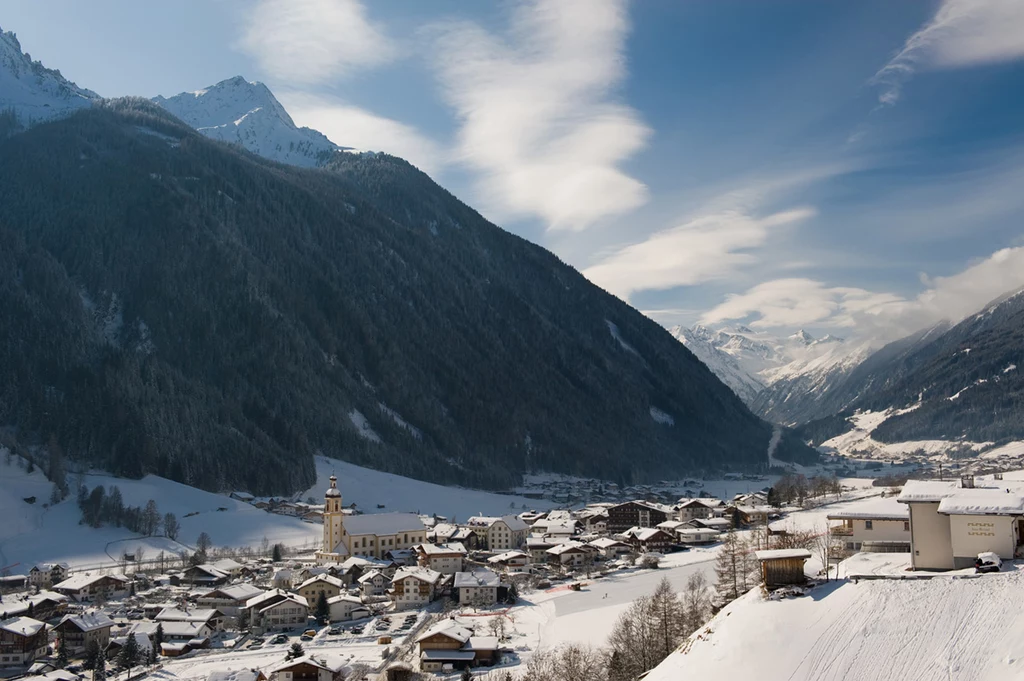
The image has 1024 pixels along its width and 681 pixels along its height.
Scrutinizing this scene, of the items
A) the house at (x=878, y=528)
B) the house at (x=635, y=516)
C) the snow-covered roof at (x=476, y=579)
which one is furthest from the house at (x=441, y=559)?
the house at (x=878, y=528)

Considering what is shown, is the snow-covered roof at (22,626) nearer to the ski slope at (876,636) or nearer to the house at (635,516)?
the ski slope at (876,636)

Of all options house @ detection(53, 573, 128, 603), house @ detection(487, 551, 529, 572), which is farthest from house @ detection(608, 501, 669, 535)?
house @ detection(53, 573, 128, 603)

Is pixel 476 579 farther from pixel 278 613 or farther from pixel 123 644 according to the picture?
pixel 123 644

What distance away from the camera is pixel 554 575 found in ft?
232

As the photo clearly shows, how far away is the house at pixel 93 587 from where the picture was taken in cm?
6925

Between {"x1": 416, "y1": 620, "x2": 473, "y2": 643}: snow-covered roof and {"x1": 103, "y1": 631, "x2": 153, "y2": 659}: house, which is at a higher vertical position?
{"x1": 416, "y1": 620, "x2": 473, "y2": 643}: snow-covered roof

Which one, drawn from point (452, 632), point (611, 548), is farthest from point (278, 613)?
point (611, 548)

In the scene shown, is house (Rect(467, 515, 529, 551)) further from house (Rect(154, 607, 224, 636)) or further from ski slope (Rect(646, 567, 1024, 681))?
ski slope (Rect(646, 567, 1024, 681))

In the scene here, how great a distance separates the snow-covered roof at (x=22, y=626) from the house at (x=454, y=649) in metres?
26.1

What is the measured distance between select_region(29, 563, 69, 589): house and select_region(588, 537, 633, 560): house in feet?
149

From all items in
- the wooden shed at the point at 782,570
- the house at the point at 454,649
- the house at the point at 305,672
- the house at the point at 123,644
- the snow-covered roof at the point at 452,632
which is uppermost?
the wooden shed at the point at 782,570

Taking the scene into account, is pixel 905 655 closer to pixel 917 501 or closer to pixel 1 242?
pixel 917 501

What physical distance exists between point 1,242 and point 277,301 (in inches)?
1811

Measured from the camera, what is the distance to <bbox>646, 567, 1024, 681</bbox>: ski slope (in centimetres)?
1828
